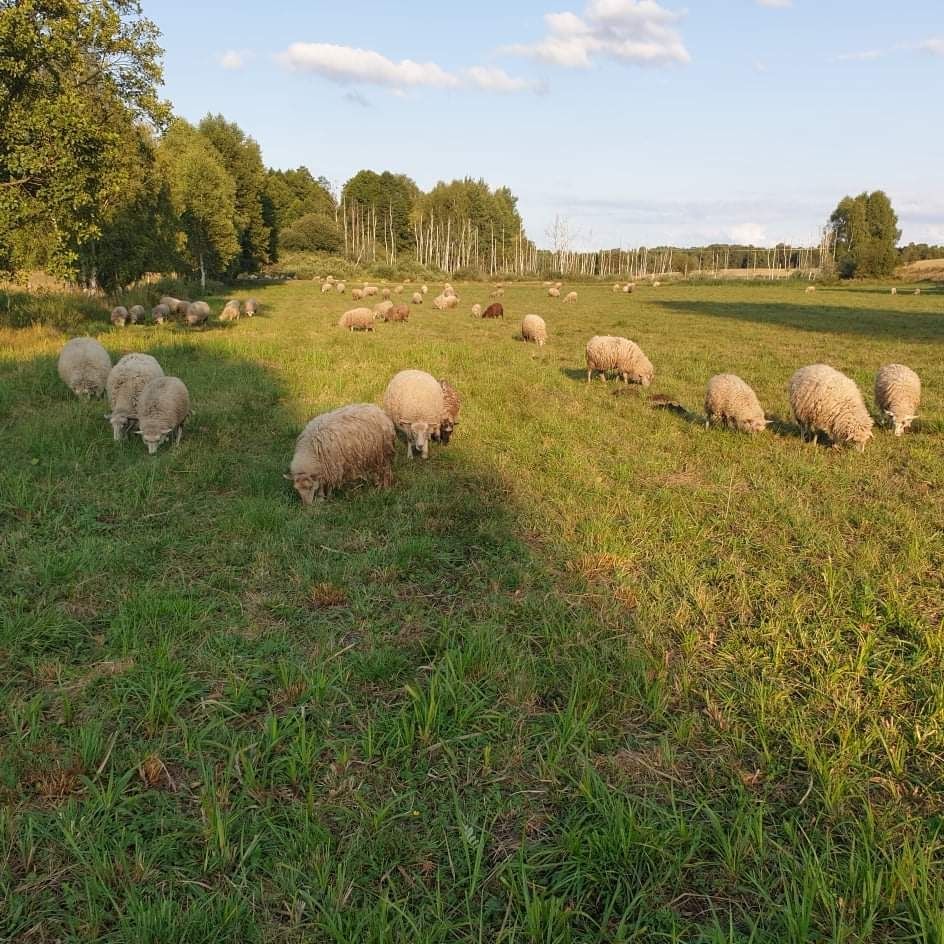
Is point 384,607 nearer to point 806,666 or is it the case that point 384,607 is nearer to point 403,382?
point 806,666

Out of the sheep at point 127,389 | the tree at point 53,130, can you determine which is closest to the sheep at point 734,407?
the sheep at point 127,389

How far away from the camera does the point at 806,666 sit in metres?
3.80

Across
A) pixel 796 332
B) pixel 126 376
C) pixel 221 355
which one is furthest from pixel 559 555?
pixel 796 332

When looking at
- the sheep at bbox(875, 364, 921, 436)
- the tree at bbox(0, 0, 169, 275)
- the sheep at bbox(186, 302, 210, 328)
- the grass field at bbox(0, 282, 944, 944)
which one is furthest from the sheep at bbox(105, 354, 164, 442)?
the sheep at bbox(186, 302, 210, 328)

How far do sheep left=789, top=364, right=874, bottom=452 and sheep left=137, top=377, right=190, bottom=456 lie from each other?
914 cm

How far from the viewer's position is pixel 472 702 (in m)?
3.46

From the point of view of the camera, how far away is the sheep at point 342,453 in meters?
6.65

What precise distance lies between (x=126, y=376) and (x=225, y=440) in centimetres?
218

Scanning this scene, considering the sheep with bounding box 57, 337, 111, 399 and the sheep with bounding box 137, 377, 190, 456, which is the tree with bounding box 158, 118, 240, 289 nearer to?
the sheep with bounding box 57, 337, 111, 399

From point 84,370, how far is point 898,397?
44.7 feet

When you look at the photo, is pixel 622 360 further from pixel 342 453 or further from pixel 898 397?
pixel 342 453

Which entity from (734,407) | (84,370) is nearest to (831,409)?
(734,407)

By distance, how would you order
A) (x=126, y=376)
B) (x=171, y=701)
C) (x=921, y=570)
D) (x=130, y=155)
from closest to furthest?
(x=171, y=701) → (x=921, y=570) → (x=126, y=376) → (x=130, y=155)

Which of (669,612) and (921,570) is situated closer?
(669,612)
